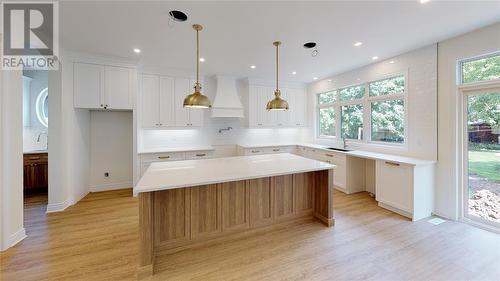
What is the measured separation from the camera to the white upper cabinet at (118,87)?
155 inches

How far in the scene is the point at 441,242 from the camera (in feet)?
8.16

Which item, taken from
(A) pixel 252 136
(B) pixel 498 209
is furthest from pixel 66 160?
(B) pixel 498 209

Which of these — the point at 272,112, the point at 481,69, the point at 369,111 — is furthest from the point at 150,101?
the point at 481,69

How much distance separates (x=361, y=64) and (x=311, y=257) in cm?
392

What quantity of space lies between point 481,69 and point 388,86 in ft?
4.32

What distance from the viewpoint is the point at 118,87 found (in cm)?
403

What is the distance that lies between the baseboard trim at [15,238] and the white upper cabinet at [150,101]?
2506 mm

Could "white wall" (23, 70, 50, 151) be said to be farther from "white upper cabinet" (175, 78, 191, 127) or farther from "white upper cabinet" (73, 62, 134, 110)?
"white upper cabinet" (175, 78, 191, 127)

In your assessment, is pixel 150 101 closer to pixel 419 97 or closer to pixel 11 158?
pixel 11 158

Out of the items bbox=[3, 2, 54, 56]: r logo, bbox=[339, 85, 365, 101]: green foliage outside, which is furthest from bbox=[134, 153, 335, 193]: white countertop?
bbox=[339, 85, 365, 101]: green foliage outside

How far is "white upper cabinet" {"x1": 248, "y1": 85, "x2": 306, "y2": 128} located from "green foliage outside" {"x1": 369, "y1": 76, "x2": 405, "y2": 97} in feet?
6.80

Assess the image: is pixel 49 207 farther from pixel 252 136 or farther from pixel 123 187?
pixel 252 136

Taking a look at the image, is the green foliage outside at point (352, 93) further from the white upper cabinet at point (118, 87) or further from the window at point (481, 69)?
the white upper cabinet at point (118, 87)

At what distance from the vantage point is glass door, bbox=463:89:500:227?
2.78 metres
